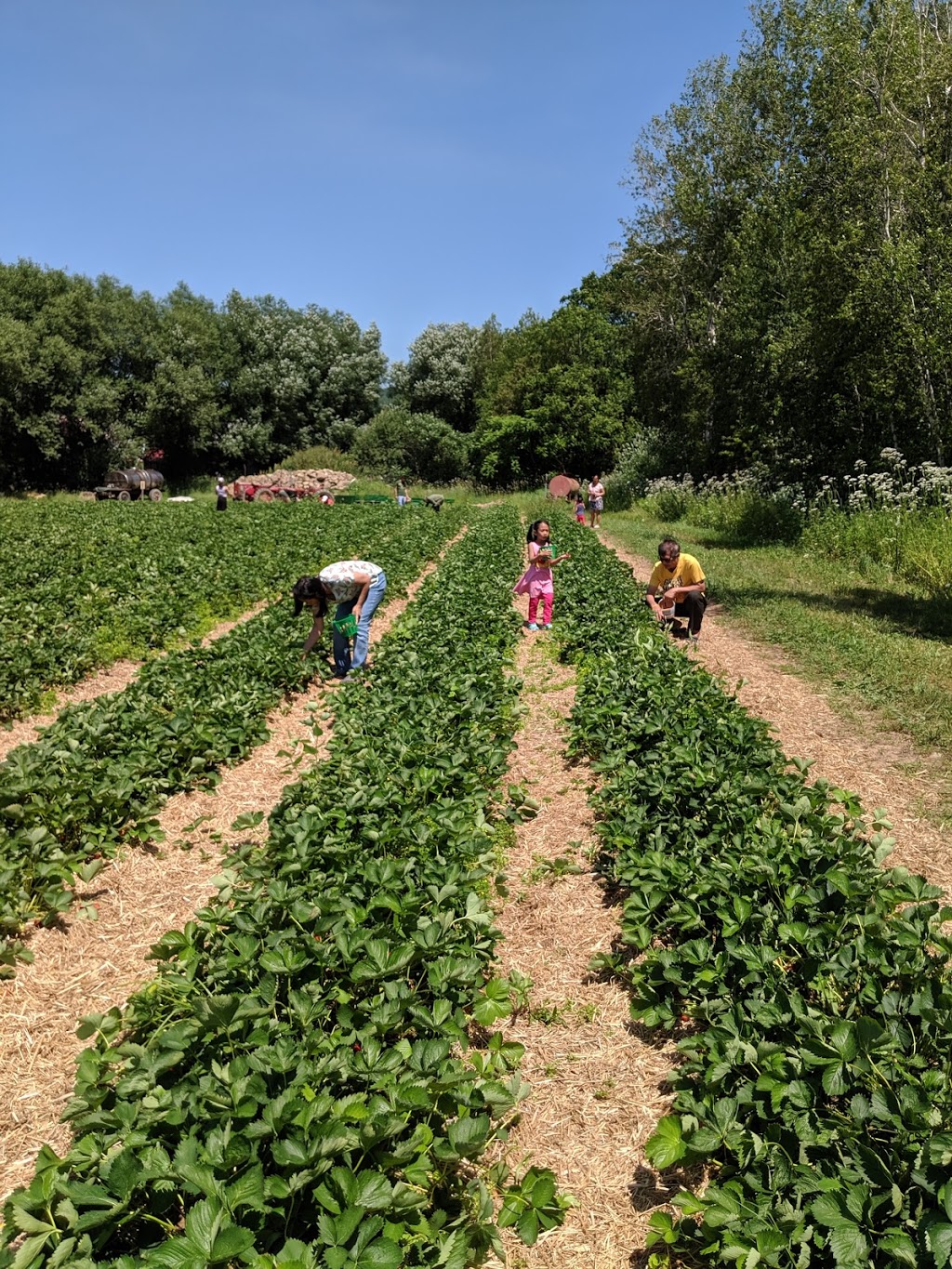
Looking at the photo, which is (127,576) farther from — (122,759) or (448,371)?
(448,371)

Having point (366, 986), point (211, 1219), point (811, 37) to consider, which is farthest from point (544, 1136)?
point (811, 37)

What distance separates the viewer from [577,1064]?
3.27m

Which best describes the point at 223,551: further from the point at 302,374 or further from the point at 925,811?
the point at 302,374

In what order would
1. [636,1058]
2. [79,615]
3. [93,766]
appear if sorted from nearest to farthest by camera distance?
1. [636,1058]
2. [93,766]
3. [79,615]

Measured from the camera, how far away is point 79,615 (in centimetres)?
987

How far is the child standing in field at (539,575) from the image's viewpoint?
33.1 ft

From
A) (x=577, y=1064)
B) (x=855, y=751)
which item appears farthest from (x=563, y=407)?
(x=577, y=1064)

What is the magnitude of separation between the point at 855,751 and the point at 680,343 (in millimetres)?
28209

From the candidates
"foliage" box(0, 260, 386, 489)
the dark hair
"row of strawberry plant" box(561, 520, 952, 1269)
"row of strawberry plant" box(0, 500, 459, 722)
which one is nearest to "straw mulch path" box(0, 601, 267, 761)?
"row of strawberry plant" box(0, 500, 459, 722)

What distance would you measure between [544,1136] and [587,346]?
1593 inches

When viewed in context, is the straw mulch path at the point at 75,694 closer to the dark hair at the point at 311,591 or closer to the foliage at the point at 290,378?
the dark hair at the point at 311,591

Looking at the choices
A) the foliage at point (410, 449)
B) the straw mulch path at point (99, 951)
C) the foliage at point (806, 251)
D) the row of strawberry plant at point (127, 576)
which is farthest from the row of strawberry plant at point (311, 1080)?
the foliage at point (410, 449)

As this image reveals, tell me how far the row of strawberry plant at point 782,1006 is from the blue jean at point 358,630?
376 centimetres

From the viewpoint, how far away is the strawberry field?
205 cm
